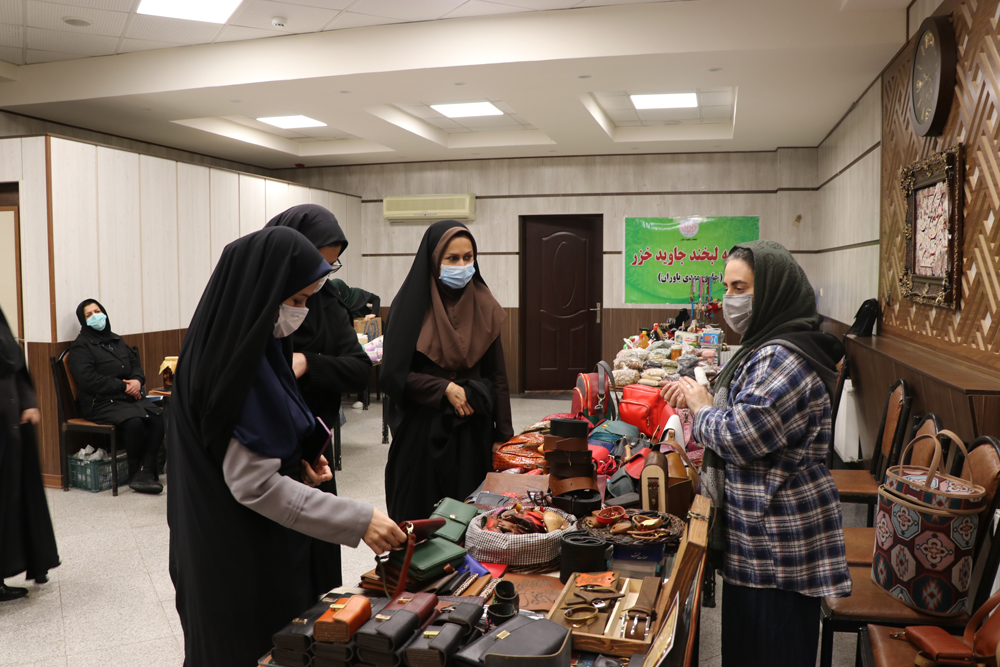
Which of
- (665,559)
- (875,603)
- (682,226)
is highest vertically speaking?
(682,226)

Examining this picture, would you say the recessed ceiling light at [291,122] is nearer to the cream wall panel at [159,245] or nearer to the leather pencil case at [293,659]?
the cream wall panel at [159,245]

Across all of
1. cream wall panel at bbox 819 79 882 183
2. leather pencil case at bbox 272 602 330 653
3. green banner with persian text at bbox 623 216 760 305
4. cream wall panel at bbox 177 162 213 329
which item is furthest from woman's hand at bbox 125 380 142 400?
green banner with persian text at bbox 623 216 760 305

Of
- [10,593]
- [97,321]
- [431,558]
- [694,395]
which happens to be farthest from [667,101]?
[10,593]

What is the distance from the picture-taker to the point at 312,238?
2346 millimetres

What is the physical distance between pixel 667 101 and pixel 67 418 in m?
5.89

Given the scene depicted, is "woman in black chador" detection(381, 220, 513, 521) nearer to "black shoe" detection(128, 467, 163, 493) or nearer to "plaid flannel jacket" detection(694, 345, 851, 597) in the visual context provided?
"plaid flannel jacket" detection(694, 345, 851, 597)

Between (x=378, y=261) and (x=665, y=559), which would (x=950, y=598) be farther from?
(x=378, y=261)

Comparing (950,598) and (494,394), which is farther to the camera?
(494,394)

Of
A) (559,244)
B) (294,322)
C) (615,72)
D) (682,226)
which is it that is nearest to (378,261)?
(559,244)

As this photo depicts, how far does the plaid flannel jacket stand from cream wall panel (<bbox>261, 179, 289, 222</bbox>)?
22.9ft

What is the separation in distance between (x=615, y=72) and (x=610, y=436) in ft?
10.7

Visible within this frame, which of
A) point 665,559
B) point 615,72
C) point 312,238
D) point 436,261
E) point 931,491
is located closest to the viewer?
point 665,559

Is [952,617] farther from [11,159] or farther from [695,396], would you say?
[11,159]

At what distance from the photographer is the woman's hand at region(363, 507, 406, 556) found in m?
1.57
